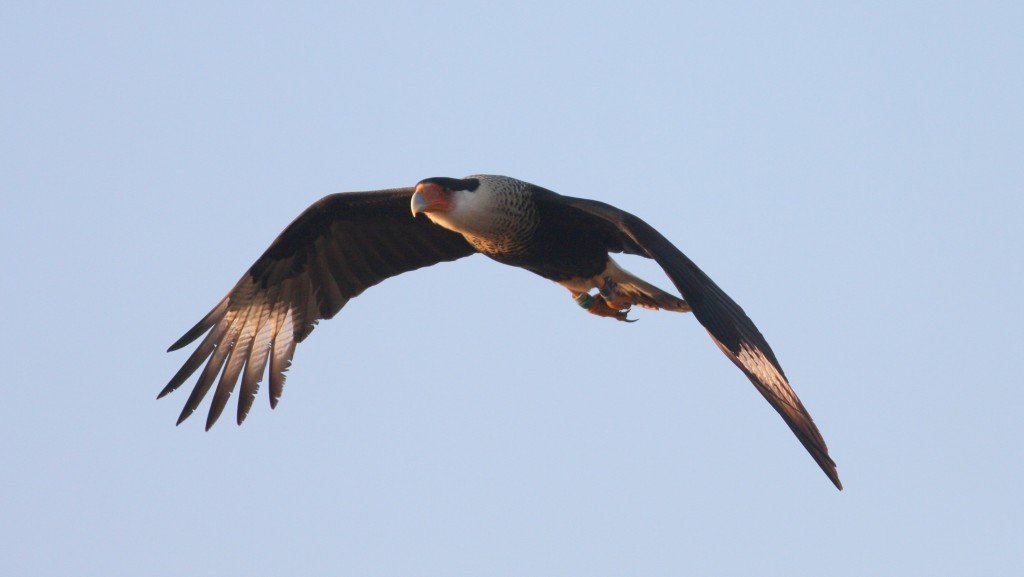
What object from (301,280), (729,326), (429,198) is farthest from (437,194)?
(729,326)

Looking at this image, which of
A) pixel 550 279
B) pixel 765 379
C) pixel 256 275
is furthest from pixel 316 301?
pixel 765 379

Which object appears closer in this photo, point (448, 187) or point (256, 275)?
point (448, 187)

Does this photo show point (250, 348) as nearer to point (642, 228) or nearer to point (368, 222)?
point (368, 222)

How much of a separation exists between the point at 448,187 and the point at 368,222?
1.12m

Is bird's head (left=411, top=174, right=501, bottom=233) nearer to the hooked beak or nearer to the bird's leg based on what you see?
the hooked beak

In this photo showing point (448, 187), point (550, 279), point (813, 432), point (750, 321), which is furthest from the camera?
point (550, 279)

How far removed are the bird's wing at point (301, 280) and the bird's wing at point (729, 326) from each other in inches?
70.2

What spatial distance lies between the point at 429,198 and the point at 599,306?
1461 mm

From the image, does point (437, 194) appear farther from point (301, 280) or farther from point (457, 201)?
point (301, 280)

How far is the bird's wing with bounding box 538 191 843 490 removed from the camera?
769cm

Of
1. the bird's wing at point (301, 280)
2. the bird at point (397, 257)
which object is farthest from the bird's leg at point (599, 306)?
the bird's wing at point (301, 280)

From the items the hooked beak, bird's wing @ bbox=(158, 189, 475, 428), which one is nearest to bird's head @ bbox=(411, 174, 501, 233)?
the hooked beak

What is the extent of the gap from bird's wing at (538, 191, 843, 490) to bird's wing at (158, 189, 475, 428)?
178cm

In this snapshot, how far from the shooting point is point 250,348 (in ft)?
34.2
